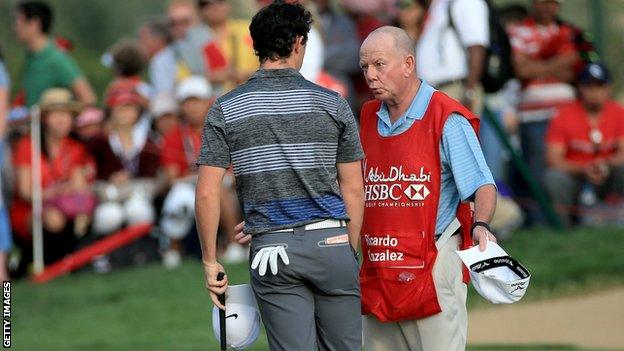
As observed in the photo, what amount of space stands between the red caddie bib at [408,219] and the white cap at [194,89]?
22.0 ft

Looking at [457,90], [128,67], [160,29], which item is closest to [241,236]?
[457,90]

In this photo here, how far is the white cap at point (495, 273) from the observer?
575 cm

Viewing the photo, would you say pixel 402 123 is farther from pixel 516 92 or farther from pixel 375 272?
pixel 516 92

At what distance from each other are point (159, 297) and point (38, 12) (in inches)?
120

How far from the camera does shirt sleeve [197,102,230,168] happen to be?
5758 mm

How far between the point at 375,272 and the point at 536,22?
771 centimetres

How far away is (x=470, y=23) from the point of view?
10.9 meters

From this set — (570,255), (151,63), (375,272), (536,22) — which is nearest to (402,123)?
(375,272)


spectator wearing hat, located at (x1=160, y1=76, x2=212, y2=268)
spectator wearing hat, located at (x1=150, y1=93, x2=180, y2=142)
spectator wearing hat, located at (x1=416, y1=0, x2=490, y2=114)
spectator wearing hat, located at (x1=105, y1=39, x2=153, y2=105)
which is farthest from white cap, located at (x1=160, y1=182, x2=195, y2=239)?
spectator wearing hat, located at (x1=416, y1=0, x2=490, y2=114)

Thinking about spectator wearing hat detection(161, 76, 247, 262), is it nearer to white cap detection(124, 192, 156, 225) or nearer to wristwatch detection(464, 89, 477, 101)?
white cap detection(124, 192, 156, 225)

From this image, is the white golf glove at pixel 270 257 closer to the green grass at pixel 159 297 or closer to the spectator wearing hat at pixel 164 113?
the green grass at pixel 159 297

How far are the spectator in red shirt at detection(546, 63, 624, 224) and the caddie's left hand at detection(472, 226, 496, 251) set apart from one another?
24.1 ft

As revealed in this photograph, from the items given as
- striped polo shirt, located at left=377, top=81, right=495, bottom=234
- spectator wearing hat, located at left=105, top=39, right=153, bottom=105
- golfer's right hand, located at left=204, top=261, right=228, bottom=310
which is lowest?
spectator wearing hat, located at left=105, top=39, right=153, bottom=105

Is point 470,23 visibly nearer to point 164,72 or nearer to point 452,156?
point 164,72
